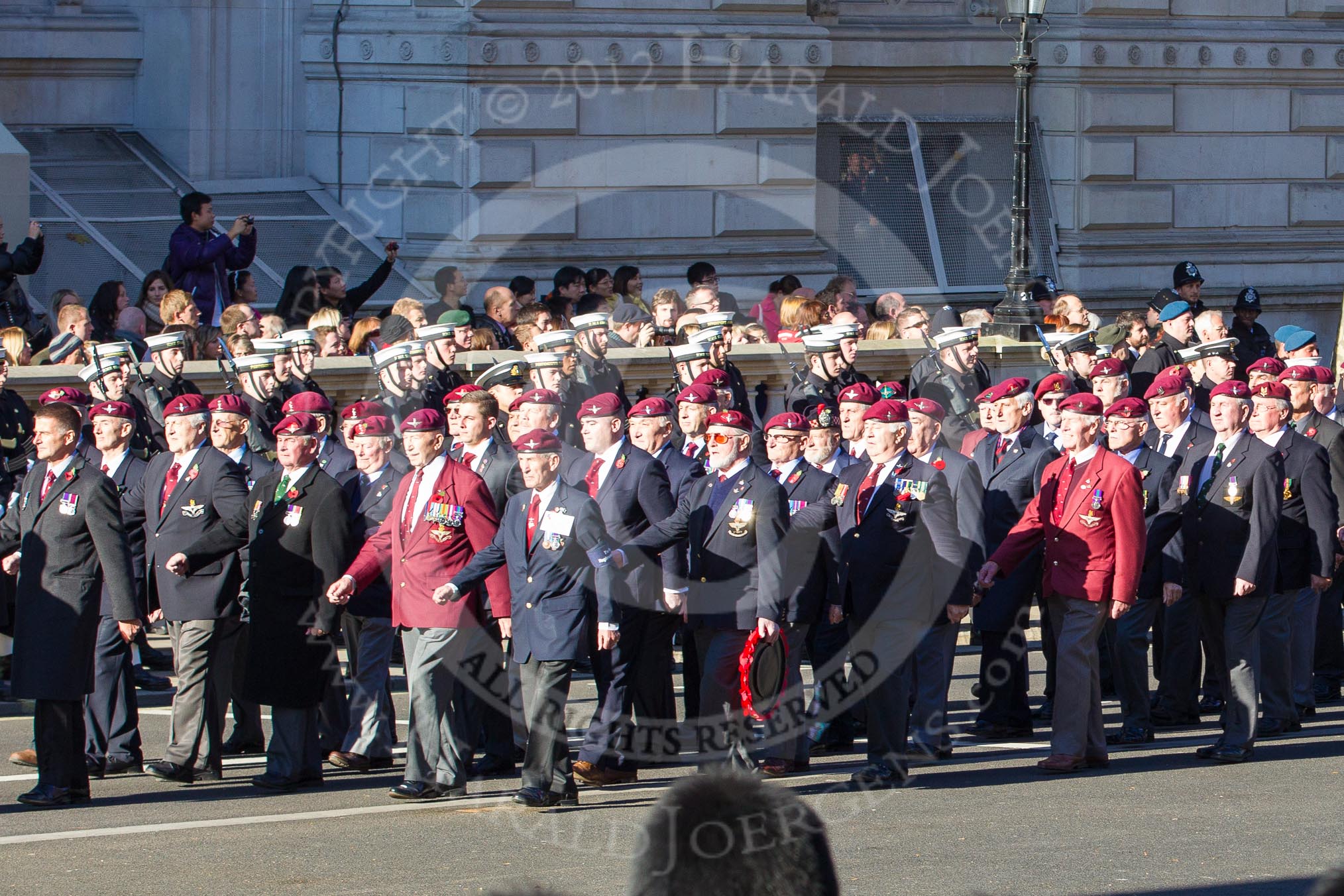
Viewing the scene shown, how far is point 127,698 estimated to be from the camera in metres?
10.2

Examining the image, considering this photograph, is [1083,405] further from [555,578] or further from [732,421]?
[555,578]

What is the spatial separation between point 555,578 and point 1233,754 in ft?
11.2

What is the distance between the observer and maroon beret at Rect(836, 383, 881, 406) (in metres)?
11.2

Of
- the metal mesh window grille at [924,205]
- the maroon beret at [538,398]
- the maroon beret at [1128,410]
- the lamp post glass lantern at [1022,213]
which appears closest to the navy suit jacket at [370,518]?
the maroon beret at [538,398]

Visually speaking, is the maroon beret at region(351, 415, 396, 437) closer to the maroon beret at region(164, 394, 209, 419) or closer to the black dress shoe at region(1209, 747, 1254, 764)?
the maroon beret at region(164, 394, 209, 419)

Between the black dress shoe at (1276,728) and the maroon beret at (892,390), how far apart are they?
390cm

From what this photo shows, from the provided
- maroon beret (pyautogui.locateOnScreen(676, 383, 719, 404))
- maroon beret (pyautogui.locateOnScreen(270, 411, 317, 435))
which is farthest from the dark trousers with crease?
maroon beret (pyautogui.locateOnScreen(676, 383, 719, 404))

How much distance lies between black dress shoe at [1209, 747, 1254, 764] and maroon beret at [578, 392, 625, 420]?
11.0ft

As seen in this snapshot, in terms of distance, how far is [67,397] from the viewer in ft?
36.2

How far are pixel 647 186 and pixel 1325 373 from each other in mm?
8923

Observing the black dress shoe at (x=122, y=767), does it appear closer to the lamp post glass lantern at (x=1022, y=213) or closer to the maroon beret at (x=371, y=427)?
the maroon beret at (x=371, y=427)

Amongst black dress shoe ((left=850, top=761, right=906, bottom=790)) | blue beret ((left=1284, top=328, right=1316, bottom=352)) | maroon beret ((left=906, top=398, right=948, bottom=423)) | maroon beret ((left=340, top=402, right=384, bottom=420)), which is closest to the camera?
black dress shoe ((left=850, top=761, right=906, bottom=790))

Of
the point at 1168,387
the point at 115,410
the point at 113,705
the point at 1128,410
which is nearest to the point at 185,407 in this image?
the point at 115,410

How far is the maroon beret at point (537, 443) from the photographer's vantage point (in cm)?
956
